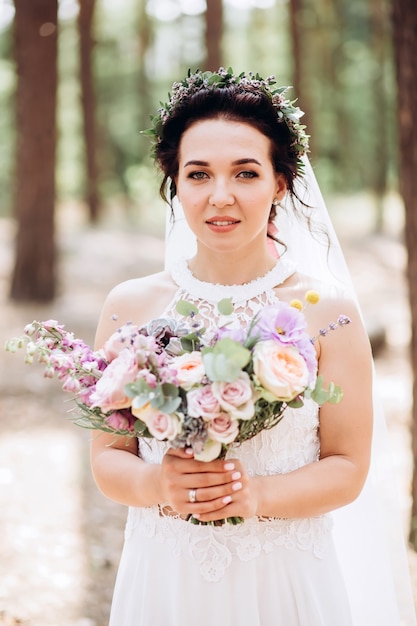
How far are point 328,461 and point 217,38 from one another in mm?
12875

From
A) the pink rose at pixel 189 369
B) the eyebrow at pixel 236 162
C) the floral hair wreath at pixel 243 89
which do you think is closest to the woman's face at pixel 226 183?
the eyebrow at pixel 236 162

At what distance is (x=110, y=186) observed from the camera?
31.7m

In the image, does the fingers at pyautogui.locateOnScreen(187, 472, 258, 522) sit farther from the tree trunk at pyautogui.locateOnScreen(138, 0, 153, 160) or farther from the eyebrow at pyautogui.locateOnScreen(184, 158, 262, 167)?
the tree trunk at pyautogui.locateOnScreen(138, 0, 153, 160)

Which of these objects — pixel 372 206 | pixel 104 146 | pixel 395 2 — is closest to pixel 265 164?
pixel 395 2

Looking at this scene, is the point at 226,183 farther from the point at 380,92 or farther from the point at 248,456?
the point at 380,92

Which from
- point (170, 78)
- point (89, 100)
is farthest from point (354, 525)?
point (170, 78)

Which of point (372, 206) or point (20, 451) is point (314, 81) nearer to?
point (372, 206)

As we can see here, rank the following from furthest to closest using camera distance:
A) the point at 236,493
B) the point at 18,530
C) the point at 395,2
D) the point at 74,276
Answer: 1. the point at 74,276
2. the point at 18,530
3. the point at 395,2
4. the point at 236,493

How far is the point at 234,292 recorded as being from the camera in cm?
240

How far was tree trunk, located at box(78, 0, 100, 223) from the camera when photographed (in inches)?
723

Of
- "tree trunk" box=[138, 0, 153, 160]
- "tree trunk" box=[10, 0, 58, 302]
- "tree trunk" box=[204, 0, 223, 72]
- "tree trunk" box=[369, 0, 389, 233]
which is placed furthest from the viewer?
"tree trunk" box=[138, 0, 153, 160]

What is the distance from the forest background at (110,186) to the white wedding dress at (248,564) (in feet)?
7.05

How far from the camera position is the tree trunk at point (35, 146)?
1093 centimetres

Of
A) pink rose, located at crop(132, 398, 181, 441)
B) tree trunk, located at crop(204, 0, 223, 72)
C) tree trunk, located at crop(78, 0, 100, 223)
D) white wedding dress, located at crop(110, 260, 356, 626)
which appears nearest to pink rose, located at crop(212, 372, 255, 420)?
pink rose, located at crop(132, 398, 181, 441)
